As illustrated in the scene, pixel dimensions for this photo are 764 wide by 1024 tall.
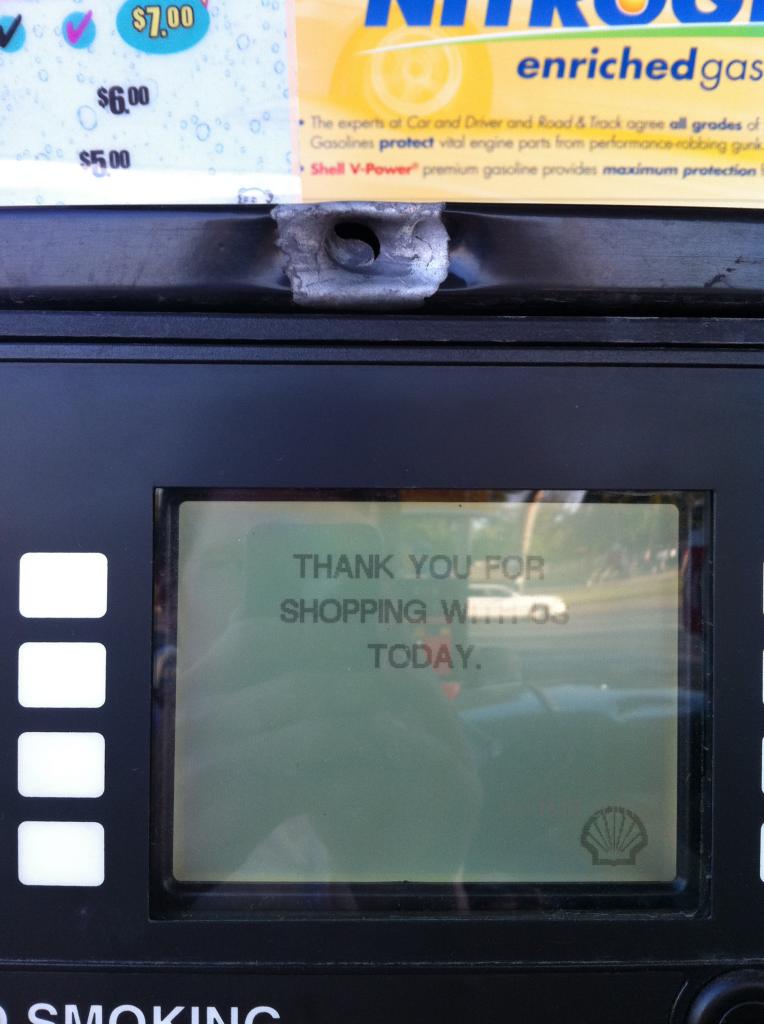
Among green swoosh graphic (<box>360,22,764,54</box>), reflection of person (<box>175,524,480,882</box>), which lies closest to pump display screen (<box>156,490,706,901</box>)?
reflection of person (<box>175,524,480,882</box>)

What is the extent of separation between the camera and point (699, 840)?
1438 millimetres

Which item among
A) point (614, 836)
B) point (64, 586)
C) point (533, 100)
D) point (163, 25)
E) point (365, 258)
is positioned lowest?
point (614, 836)

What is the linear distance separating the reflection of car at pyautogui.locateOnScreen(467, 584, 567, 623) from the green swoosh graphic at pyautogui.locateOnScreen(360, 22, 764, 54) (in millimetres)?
732

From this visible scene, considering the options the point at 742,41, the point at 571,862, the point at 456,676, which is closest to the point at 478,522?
the point at 456,676

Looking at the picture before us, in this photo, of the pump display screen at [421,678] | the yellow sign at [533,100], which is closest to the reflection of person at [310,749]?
the pump display screen at [421,678]

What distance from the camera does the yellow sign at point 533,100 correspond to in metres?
1.32

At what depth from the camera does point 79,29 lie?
1.33 metres

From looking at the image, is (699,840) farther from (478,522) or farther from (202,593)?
(202,593)

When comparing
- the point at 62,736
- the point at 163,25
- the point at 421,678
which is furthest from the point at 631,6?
the point at 62,736

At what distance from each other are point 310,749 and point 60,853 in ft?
1.22

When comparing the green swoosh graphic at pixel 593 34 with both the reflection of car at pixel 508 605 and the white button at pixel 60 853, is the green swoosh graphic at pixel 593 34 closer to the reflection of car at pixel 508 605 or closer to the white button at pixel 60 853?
the reflection of car at pixel 508 605

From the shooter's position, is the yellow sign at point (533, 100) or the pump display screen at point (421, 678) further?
the pump display screen at point (421, 678)

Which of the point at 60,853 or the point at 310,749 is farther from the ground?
the point at 310,749

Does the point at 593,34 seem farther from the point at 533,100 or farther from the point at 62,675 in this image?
the point at 62,675
